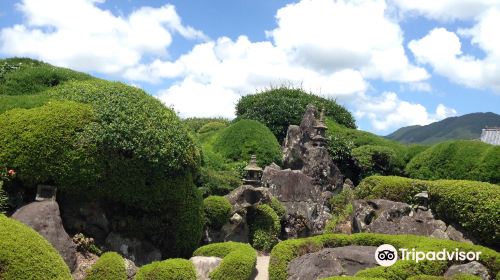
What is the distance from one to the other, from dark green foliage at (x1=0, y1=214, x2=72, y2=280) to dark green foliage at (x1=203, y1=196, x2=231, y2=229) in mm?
6310

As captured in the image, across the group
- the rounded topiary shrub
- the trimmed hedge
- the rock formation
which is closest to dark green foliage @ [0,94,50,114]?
the rounded topiary shrub

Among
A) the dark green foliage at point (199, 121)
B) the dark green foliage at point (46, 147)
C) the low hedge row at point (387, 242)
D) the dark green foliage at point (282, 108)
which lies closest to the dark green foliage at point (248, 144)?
the dark green foliage at point (282, 108)

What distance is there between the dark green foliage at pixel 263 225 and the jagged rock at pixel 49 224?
6307 mm

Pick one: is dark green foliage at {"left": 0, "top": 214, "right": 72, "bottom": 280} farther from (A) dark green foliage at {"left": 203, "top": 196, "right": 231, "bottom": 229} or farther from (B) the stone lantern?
(B) the stone lantern

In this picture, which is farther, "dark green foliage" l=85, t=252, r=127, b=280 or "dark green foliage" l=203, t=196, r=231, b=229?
"dark green foliage" l=203, t=196, r=231, b=229

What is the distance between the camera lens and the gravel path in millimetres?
11850

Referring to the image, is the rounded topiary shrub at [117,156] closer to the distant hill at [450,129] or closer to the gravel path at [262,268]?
the gravel path at [262,268]

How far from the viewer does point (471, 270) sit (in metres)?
10.4

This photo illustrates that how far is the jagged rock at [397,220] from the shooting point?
13.4 metres

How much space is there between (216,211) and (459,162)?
10.0 metres

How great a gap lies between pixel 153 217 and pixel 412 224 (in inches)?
278

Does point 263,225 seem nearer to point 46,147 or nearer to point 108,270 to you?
point 108,270

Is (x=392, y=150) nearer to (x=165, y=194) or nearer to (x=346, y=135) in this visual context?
(x=346, y=135)

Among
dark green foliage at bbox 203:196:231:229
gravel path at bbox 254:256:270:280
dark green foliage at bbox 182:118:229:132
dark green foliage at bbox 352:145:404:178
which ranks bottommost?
gravel path at bbox 254:256:270:280
